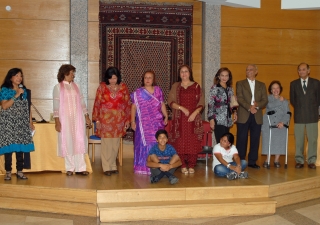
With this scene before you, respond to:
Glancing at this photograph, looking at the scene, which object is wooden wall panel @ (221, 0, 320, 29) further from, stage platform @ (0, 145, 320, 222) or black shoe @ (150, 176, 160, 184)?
black shoe @ (150, 176, 160, 184)

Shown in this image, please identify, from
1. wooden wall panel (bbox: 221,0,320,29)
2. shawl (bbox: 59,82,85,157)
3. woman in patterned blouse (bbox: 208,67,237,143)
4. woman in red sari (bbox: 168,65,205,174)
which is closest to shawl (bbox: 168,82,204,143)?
woman in red sari (bbox: 168,65,205,174)

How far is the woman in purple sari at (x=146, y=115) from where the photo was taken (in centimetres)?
598

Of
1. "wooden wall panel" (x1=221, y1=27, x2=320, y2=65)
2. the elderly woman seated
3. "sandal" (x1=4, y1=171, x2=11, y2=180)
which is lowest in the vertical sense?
"sandal" (x1=4, y1=171, x2=11, y2=180)

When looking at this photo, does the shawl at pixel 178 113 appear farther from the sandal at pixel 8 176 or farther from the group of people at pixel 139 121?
the sandal at pixel 8 176

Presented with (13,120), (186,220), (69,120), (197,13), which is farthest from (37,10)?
(186,220)

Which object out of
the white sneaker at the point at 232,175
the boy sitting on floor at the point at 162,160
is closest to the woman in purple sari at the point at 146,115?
the boy sitting on floor at the point at 162,160

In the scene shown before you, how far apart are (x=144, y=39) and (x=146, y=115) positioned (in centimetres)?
173

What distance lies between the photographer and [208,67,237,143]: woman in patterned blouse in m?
6.20

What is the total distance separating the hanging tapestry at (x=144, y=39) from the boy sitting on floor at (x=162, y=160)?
1896 mm

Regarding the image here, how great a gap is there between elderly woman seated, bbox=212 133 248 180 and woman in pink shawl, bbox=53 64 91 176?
160cm

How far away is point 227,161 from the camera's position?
593cm

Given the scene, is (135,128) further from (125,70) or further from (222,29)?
(222,29)

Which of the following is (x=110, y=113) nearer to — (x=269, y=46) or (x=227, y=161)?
(x=227, y=161)

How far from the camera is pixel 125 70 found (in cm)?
729
